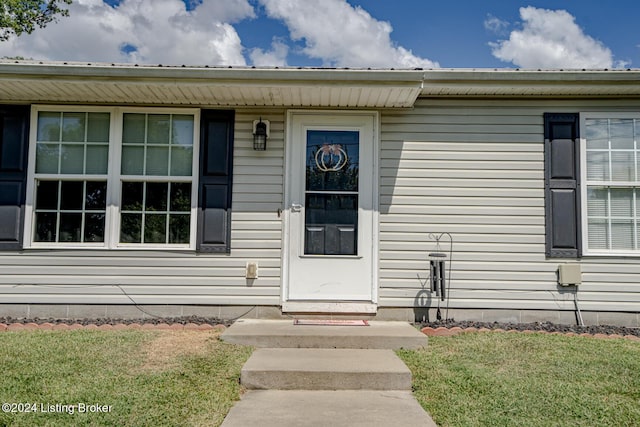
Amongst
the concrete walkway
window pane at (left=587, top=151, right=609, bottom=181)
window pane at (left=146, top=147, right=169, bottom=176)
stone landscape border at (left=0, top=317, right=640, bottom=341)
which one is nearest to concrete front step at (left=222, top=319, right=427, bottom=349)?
the concrete walkway

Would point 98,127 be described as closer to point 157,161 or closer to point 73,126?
point 73,126

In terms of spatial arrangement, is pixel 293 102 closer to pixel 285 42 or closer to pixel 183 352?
pixel 183 352

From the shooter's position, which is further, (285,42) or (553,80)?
(285,42)

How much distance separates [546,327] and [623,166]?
1882 mm

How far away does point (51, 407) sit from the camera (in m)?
2.33

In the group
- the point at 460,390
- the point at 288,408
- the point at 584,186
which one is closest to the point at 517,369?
the point at 460,390

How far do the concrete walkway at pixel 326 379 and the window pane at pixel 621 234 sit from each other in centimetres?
242

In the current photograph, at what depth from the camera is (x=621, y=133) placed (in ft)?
15.0

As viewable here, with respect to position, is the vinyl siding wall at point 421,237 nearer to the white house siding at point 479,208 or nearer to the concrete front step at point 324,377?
the white house siding at point 479,208

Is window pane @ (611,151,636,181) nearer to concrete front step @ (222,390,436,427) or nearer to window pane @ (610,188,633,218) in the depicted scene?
window pane @ (610,188,633,218)

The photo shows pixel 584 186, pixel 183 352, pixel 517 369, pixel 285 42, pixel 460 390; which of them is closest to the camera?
pixel 460 390

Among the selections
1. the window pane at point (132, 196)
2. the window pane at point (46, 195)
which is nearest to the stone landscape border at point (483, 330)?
the window pane at point (132, 196)

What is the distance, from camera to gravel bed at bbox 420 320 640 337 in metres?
Result: 4.23

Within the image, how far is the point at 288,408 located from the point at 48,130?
3937mm
